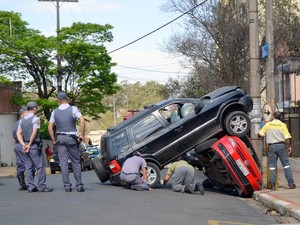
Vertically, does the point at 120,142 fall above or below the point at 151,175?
above

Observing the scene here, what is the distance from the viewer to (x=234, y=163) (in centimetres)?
1423

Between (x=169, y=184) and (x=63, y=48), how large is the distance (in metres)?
25.5

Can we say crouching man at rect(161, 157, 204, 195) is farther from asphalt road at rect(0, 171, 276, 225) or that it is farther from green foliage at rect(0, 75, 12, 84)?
green foliage at rect(0, 75, 12, 84)

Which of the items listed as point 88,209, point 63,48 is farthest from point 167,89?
point 88,209

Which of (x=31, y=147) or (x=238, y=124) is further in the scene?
(x=238, y=124)

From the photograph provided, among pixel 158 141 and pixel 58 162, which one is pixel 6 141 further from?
pixel 158 141

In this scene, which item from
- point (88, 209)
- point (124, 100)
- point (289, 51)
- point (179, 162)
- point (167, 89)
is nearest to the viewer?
point (88, 209)

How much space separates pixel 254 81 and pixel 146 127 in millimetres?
3870

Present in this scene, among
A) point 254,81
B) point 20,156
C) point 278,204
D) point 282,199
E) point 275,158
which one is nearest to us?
point 278,204

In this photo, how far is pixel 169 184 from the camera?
16.6 meters

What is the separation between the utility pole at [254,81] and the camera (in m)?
17.2

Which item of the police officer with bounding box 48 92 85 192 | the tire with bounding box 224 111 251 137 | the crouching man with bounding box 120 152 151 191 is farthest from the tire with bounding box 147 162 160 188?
the police officer with bounding box 48 92 85 192

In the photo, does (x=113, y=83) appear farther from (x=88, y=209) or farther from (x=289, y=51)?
(x=88, y=209)

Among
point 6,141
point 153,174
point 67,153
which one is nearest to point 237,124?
point 153,174
